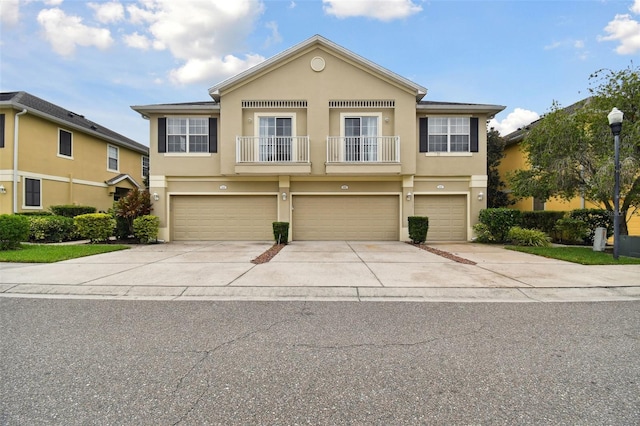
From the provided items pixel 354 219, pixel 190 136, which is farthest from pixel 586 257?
pixel 190 136

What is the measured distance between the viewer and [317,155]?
13984 mm

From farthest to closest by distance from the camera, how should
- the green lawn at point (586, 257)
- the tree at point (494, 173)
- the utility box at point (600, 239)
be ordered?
the tree at point (494, 173) < the utility box at point (600, 239) < the green lawn at point (586, 257)

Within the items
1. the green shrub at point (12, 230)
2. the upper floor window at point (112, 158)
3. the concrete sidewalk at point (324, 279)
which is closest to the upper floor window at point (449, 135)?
the concrete sidewalk at point (324, 279)

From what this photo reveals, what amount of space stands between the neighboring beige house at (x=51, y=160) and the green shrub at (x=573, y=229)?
2424 cm

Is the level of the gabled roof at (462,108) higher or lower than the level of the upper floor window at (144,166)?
higher

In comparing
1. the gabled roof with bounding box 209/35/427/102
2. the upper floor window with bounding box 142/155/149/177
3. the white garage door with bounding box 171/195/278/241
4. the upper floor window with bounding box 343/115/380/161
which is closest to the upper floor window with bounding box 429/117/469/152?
the gabled roof with bounding box 209/35/427/102

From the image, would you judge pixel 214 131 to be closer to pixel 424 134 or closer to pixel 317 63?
pixel 317 63

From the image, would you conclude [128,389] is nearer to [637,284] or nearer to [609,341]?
[609,341]

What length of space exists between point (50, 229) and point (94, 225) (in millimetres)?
2464

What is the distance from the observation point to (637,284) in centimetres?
A: 625

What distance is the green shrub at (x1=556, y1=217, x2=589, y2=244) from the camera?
12.6 meters

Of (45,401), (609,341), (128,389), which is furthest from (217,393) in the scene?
(609,341)

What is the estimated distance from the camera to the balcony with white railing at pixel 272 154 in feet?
44.7

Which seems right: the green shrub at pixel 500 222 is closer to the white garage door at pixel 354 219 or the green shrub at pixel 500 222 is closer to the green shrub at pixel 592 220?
the green shrub at pixel 592 220
